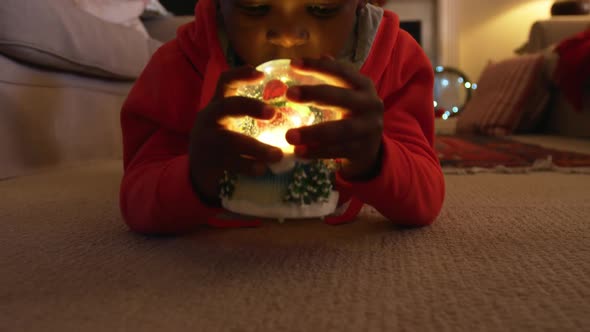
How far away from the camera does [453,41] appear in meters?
3.54

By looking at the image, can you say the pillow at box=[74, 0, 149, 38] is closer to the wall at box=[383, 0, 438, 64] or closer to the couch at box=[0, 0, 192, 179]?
the couch at box=[0, 0, 192, 179]

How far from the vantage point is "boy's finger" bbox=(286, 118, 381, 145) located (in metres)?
0.40

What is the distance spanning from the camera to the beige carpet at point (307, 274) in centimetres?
36

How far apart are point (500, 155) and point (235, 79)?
1.21m

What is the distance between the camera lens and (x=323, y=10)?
0.47 metres

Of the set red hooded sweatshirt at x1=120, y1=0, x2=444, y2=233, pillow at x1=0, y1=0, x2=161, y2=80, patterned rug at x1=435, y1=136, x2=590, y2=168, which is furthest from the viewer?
patterned rug at x1=435, y1=136, x2=590, y2=168

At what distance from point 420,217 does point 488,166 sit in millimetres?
693

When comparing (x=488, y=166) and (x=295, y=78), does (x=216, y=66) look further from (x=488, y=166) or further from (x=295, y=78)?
(x=488, y=166)

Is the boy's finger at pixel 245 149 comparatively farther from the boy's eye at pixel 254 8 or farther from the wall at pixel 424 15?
the wall at pixel 424 15

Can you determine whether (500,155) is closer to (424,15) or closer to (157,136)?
(157,136)

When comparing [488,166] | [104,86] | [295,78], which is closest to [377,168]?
[295,78]

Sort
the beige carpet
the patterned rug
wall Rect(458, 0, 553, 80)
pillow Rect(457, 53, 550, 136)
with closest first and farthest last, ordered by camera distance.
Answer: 1. the beige carpet
2. the patterned rug
3. pillow Rect(457, 53, 550, 136)
4. wall Rect(458, 0, 553, 80)

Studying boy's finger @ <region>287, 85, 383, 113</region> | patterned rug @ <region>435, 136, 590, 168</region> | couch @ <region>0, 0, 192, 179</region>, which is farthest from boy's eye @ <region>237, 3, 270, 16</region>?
patterned rug @ <region>435, 136, 590, 168</region>

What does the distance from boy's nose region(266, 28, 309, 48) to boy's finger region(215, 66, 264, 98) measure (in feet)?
0.20
